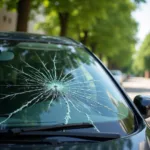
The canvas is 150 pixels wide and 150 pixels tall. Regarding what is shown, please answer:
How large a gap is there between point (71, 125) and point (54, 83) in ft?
2.04

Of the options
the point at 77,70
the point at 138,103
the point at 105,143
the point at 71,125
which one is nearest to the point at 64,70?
the point at 77,70

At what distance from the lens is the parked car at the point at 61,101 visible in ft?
7.87

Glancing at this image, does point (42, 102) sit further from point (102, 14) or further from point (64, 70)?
point (102, 14)

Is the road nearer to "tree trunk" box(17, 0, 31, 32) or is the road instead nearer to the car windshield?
"tree trunk" box(17, 0, 31, 32)

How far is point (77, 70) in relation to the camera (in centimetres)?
335

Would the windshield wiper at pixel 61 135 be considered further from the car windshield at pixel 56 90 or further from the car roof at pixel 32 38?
the car roof at pixel 32 38

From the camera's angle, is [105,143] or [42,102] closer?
[105,143]

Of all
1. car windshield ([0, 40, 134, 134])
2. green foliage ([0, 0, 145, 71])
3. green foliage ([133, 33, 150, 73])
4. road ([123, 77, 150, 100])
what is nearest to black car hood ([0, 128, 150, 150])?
car windshield ([0, 40, 134, 134])

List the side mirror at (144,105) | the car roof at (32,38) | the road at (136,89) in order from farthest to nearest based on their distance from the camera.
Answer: the road at (136,89)
the car roof at (32,38)
the side mirror at (144,105)

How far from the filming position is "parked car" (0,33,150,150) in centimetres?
240

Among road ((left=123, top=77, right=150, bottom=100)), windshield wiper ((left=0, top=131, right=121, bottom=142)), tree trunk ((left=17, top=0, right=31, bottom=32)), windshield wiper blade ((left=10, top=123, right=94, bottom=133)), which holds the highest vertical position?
road ((left=123, top=77, right=150, bottom=100))

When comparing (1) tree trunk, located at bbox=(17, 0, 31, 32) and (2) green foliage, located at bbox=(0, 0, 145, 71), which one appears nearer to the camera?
(1) tree trunk, located at bbox=(17, 0, 31, 32)

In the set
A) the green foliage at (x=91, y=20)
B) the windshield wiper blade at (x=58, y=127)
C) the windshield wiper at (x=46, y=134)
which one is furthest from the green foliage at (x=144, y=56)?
the windshield wiper at (x=46, y=134)

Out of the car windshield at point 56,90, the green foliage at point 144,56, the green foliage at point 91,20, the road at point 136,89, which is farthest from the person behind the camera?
the green foliage at point 144,56
